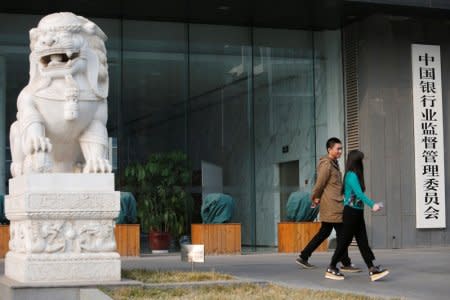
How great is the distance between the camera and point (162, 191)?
1872 centimetres

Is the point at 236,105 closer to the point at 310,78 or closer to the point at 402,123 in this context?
the point at 310,78

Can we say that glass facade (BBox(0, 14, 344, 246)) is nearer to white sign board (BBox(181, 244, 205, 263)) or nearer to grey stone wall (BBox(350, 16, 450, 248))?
grey stone wall (BBox(350, 16, 450, 248))

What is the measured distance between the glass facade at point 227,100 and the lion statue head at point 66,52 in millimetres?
9956

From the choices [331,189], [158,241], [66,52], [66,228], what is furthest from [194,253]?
[158,241]

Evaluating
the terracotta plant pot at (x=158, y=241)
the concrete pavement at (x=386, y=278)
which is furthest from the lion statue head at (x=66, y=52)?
the terracotta plant pot at (x=158, y=241)

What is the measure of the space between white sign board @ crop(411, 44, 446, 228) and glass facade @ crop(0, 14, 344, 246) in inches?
72.8

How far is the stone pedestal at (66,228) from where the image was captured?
26.8 ft

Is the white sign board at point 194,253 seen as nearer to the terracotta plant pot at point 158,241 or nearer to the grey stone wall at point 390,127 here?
the terracotta plant pot at point 158,241

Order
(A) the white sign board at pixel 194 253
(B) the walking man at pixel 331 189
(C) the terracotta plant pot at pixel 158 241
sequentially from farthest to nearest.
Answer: (C) the terracotta plant pot at pixel 158 241 < (B) the walking man at pixel 331 189 < (A) the white sign board at pixel 194 253

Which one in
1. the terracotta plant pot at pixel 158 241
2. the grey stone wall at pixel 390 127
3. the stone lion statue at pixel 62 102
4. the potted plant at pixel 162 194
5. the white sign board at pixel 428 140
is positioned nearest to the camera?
the stone lion statue at pixel 62 102

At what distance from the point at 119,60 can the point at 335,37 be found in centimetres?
533

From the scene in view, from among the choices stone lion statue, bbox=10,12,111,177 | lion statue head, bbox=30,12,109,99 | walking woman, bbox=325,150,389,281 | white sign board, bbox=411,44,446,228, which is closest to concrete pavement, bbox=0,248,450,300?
walking woman, bbox=325,150,389,281

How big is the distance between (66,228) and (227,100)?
1177cm

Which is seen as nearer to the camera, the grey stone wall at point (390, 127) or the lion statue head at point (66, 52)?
the lion statue head at point (66, 52)
